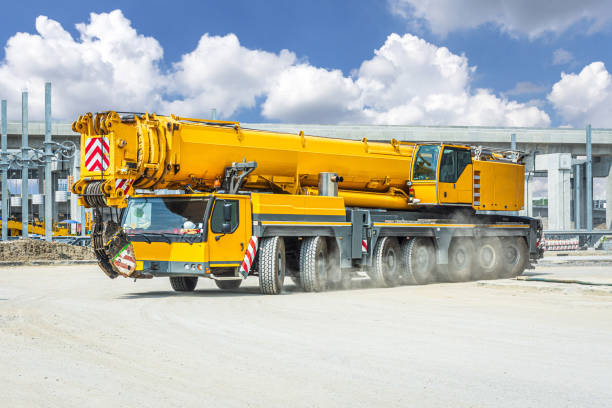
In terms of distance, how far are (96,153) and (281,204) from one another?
Answer: 3.85 meters

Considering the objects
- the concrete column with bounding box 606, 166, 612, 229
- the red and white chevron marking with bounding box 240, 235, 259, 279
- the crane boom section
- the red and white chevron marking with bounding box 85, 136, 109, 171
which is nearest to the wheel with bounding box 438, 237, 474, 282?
the crane boom section

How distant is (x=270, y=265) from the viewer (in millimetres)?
13625

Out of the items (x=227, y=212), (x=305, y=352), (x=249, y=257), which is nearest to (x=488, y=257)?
(x=249, y=257)

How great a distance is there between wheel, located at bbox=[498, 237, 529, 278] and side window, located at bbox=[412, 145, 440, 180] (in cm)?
401

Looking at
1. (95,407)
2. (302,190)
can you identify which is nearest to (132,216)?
(302,190)

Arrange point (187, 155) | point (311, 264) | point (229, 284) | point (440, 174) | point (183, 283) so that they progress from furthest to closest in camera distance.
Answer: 1. point (440, 174)
2. point (229, 284)
3. point (183, 283)
4. point (311, 264)
5. point (187, 155)

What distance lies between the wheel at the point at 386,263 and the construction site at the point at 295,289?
6 centimetres

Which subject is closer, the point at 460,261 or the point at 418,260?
the point at 418,260

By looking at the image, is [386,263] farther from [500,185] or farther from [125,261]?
[125,261]

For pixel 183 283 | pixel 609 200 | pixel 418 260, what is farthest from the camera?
pixel 609 200

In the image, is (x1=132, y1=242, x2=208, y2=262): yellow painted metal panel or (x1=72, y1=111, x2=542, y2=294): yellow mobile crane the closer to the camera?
(x1=132, y1=242, x2=208, y2=262): yellow painted metal panel

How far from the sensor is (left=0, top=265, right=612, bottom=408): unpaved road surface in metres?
5.68

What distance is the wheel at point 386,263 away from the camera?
16547mm

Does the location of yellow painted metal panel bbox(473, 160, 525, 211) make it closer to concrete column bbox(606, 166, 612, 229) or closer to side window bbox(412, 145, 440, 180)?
side window bbox(412, 145, 440, 180)
